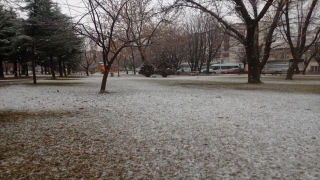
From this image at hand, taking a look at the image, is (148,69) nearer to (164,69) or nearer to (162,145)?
(164,69)

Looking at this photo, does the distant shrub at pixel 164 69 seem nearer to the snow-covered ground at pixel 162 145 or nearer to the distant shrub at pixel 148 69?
the distant shrub at pixel 148 69

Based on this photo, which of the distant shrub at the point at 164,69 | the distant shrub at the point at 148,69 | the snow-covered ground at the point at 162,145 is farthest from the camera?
the distant shrub at the point at 164,69

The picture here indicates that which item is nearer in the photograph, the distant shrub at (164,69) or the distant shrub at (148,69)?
the distant shrub at (148,69)

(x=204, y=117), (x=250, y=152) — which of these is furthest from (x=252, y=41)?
(x=250, y=152)

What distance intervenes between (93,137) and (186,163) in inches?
91.5

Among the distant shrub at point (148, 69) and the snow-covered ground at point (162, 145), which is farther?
the distant shrub at point (148, 69)

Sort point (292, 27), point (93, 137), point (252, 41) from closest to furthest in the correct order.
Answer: point (93, 137) → point (252, 41) → point (292, 27)

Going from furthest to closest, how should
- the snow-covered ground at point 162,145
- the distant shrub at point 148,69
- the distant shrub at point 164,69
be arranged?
the distant shrub at point 164,69, the distant shrub at point 148,69, the snow-covered ground at point 162,145

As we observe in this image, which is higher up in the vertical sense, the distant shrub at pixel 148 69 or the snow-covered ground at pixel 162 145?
the distant shrub at pixel 148 69

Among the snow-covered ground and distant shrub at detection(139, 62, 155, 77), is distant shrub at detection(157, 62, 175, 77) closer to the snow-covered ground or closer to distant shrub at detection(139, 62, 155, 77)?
distant shrub at detection(139, 62, 155, 77)

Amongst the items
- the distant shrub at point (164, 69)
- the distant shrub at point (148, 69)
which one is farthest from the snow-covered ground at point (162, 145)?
the distant shrub at point (164, 69)

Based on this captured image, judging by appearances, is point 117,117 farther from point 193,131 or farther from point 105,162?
point 105,162

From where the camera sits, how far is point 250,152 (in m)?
4.32

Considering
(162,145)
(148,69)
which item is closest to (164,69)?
(148,69)
